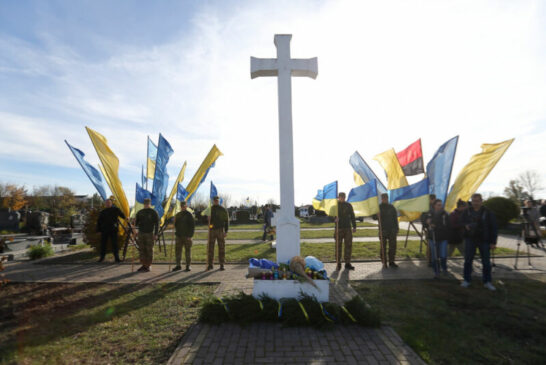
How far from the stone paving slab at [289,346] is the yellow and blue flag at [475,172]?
5.98 metres

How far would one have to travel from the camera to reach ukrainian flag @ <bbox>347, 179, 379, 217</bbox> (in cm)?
681

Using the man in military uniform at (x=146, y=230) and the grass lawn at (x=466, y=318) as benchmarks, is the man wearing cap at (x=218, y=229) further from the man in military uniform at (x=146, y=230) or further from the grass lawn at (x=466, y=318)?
the grass lawn at (x=466, y=318)

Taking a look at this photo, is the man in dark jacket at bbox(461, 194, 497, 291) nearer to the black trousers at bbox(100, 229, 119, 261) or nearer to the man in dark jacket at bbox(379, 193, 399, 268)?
the man in dark jacket at bbox(379, 193, 399, 268)

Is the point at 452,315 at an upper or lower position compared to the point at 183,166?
lower

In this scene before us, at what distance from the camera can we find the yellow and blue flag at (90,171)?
25.3 ft

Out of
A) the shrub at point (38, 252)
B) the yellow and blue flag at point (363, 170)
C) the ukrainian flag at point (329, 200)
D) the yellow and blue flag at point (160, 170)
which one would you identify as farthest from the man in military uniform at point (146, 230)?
the yellow and blue flag at point (363, 170)

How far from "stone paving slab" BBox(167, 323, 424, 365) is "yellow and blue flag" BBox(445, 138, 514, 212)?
5982mm

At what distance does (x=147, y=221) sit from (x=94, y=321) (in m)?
3.61

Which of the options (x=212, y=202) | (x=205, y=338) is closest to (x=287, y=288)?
(x=205, y=338)

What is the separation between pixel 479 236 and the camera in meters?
5.84

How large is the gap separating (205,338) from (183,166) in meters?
A: 6.94

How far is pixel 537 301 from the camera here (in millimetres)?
4812

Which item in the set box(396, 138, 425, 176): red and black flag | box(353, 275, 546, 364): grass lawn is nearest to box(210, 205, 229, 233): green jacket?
A: box(353, 275, 546, 364): grass lawn

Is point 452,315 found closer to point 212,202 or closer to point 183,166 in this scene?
point 212,202
